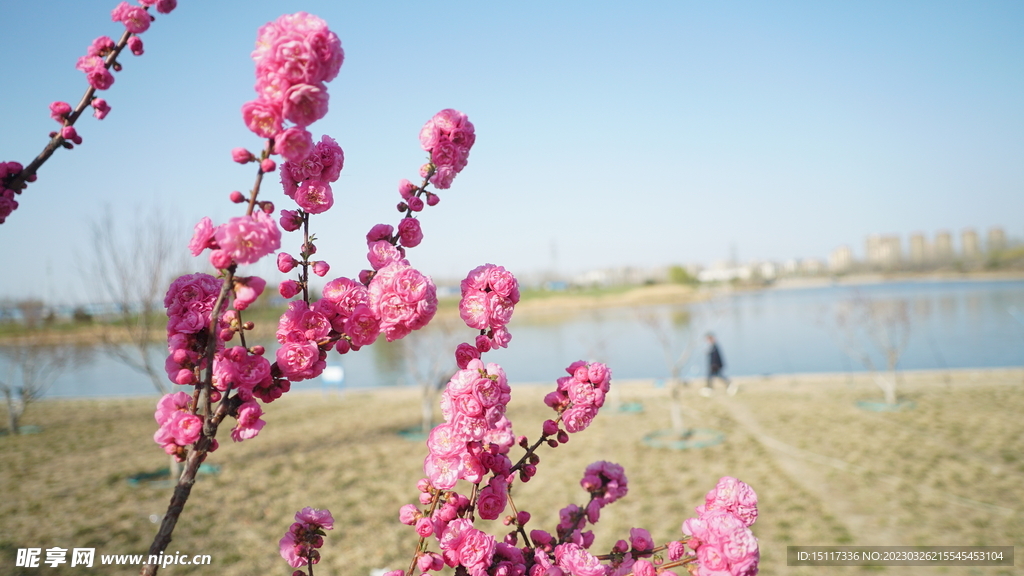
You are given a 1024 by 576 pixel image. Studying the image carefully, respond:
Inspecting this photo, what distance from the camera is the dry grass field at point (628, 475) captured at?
5.27 m

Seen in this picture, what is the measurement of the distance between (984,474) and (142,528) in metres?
9.20

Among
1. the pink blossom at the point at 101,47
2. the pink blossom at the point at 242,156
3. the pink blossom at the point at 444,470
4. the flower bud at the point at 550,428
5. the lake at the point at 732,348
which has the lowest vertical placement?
the lake at the point at 732,348

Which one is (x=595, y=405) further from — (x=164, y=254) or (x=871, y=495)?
(x=164, y=254)

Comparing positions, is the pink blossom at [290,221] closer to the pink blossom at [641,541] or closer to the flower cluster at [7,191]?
the flower cluster at [7,191]

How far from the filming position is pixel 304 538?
4.45 ft

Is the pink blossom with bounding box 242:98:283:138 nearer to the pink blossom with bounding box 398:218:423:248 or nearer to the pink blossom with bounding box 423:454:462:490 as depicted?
the pink blossom with bounding box 398:218:423:248

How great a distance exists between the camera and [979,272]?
60.6 meters

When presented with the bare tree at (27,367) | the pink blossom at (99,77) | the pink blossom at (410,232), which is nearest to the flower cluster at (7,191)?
the pink blossom at (99,77)

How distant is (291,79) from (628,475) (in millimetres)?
6724

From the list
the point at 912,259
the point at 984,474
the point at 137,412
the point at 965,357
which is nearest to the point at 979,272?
the point at 912,259

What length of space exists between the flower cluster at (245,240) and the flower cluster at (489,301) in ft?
1.46

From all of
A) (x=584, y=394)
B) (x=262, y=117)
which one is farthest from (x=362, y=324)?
(x=584, y=394)

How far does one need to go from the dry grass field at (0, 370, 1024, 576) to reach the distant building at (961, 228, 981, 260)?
9473 cm

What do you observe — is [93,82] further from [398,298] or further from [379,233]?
[398,298]
